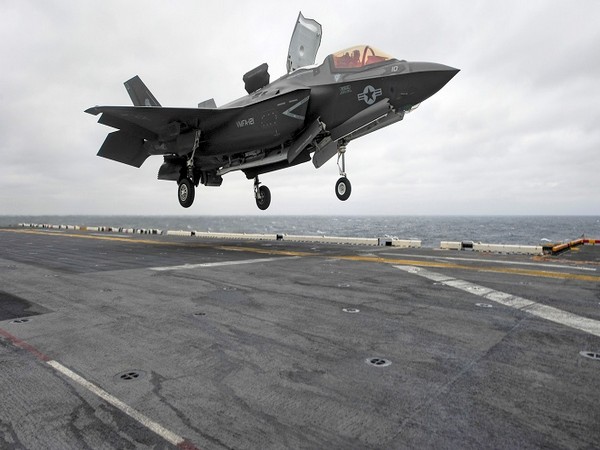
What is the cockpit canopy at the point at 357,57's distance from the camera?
13367 millimetres

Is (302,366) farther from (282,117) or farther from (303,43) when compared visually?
(303,43)

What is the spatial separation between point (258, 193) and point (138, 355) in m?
17.6

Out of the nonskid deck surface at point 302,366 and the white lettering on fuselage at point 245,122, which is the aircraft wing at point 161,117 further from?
the nonskid deck surface at point 302,366

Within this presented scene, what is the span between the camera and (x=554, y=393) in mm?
3246

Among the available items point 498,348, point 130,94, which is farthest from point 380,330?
point 130,94

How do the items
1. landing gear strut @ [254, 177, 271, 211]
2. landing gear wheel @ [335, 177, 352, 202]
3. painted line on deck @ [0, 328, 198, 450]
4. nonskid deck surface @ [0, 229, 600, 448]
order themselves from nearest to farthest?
painted line on deck @ [0, 328, 198, 450], nonskid deck surface @ [0, 229, 600, 448], landing gear wheel @ [335, 177, 352, 202], landing gear strut @ [254, 177, 271, 211]

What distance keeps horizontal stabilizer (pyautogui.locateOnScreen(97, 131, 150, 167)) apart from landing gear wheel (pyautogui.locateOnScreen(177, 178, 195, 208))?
286 centimetres

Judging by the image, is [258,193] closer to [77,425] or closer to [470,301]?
[470,301]

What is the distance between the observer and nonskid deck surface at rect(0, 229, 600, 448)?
276 cm

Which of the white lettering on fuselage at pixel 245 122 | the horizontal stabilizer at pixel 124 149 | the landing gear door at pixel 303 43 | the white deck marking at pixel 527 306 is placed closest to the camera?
the white deck marking at pixel 527 306

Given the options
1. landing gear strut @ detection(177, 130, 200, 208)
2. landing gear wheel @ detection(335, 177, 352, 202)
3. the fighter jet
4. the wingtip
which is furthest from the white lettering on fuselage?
the wingtip

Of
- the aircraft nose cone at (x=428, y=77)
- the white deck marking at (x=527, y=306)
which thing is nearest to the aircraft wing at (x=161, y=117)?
the aircraft nose cone at (x=428, y=77)

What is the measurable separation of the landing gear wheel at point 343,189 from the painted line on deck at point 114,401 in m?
13.3

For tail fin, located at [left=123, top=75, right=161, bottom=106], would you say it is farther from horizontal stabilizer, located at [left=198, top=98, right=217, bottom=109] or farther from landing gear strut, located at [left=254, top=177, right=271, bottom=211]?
landing gear strut, located at [left=254, top=177, right=271, bottom=211]
